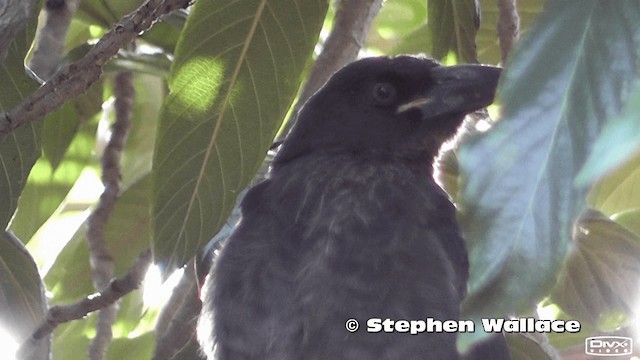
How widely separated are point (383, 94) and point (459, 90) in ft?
0.85

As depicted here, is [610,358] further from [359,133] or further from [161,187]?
[161,187]

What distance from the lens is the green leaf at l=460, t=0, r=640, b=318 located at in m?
0.94

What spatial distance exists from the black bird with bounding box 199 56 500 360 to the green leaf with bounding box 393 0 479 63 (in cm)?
5

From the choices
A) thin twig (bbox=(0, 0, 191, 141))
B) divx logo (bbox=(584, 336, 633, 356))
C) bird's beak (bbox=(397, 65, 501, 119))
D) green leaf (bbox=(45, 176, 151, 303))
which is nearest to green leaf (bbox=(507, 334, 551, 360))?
divx logo (bbox=(584, 336, 633, 356))

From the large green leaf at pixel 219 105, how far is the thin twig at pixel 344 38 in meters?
0.51

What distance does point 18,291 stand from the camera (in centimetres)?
230

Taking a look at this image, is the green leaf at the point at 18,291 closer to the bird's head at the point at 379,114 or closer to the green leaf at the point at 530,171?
the bird's head at the point at 379,114

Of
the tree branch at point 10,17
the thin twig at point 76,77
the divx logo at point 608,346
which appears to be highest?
the tree branch at point 10,17

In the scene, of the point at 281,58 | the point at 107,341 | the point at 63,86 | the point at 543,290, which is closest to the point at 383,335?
the point at 281,58

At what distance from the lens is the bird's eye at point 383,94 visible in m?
2.50

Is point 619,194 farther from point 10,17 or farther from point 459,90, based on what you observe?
point 10,17

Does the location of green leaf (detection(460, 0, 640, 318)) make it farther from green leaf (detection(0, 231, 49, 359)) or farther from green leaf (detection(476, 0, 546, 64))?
green leaf (detection(476, 0, 546, 64))

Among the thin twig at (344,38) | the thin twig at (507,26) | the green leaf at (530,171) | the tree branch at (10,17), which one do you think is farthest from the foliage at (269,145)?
the tree branch at (10,17)

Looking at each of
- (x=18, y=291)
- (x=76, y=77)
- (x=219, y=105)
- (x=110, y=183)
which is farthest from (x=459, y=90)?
(x=110, y=183)
